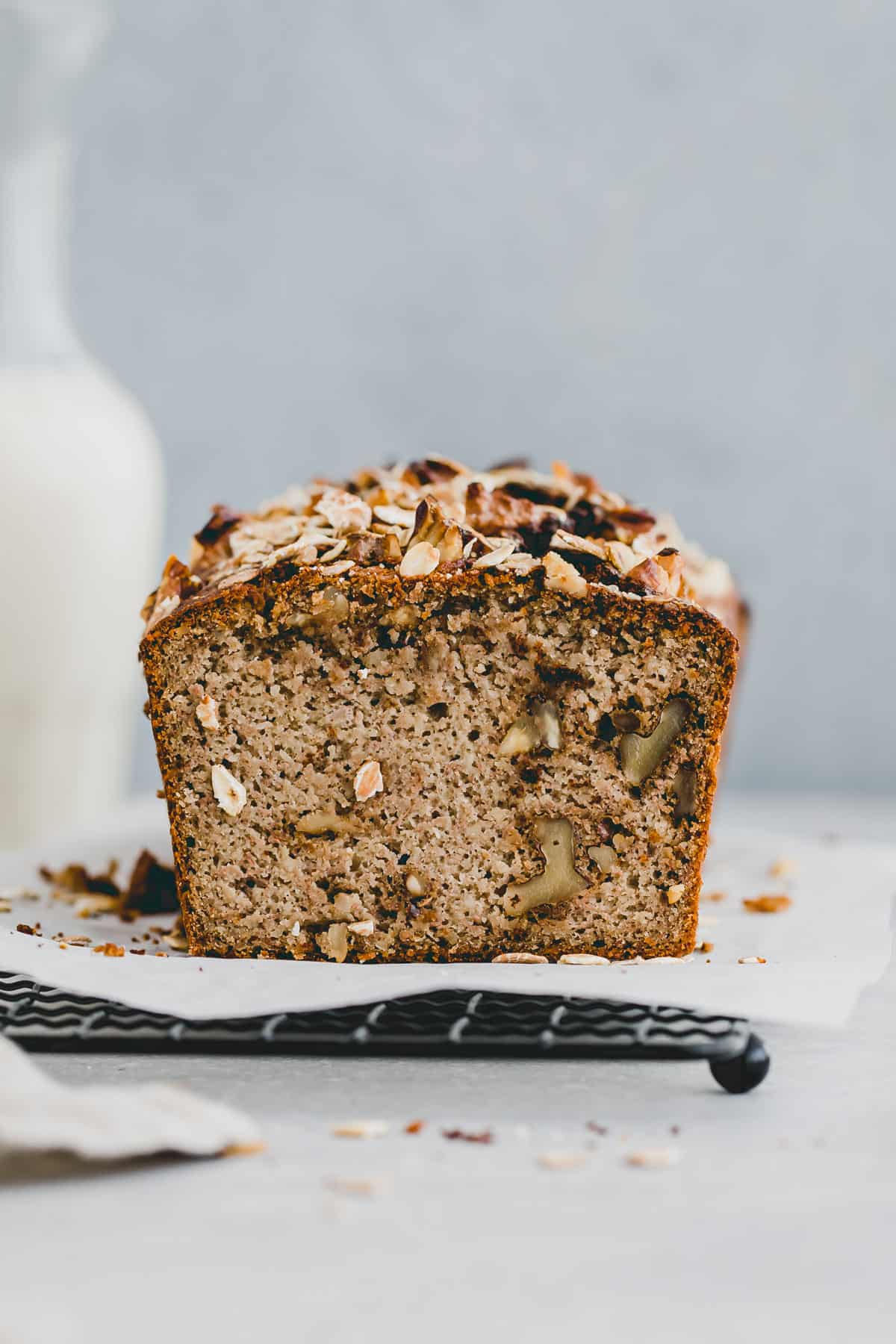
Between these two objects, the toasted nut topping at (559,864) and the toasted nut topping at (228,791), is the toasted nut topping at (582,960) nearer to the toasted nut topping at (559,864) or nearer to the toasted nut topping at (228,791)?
the toasted nut topping at (559,864)

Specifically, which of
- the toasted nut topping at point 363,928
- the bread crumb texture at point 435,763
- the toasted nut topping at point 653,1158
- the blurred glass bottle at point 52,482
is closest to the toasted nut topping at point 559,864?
the bread crumb texture at point 435,763

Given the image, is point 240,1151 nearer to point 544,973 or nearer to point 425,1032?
point 425,1032

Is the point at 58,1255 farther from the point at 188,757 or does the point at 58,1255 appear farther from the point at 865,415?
the point at 865,415

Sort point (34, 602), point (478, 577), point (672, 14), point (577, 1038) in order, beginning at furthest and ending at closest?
1. point (672, 14)
2. point (34, 602)
3. point (478, 577)
4. point (577, 1038)

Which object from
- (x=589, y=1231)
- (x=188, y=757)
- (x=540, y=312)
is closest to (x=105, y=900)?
(x=188, y=757)

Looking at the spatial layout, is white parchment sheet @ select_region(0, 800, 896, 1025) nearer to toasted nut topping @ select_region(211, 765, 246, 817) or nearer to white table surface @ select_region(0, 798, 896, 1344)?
white table surface @ select_region(0, 798, 896, 1344)

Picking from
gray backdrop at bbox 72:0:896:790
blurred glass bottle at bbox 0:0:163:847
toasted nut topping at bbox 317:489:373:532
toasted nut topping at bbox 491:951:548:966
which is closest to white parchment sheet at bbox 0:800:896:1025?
toasted nut topping at bbox 491:951:548:966
